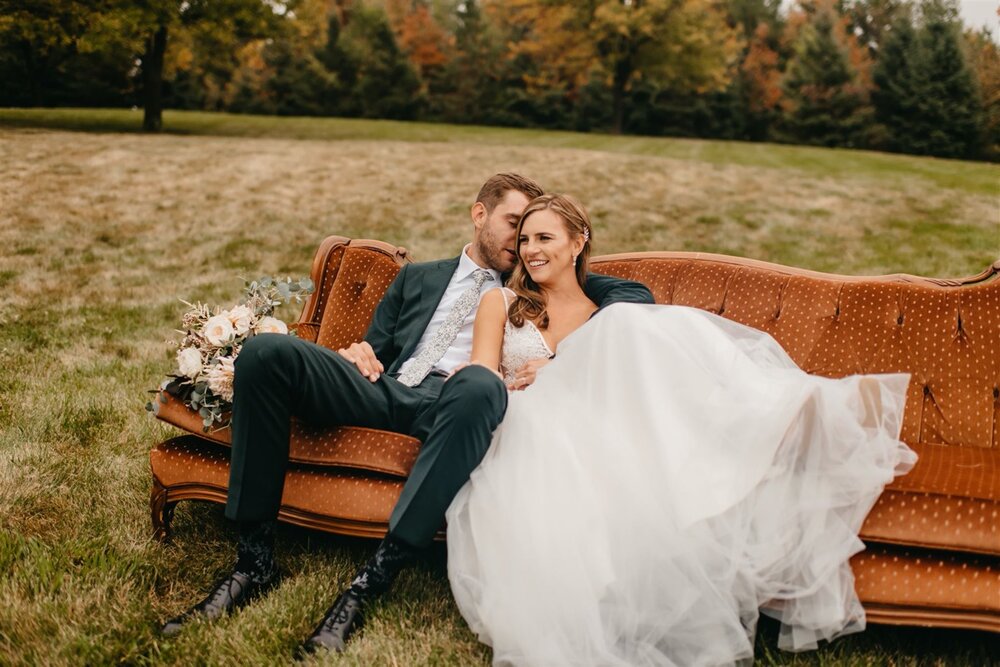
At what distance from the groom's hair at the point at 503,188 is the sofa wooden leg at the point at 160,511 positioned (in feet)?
6.56

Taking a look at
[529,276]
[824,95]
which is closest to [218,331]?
[529,276]

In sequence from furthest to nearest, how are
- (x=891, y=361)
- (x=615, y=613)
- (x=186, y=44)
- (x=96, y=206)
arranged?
(x=186, y=44) → (x=96, y=206) → (x=891, y=361) → (x=615, y=613)

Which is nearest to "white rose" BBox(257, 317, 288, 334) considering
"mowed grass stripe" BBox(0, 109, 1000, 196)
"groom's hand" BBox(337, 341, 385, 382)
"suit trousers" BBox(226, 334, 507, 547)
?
"groom's hand" BBox(337, 341, 385, 382)

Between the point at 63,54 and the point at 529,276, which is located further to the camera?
the point at 63,54

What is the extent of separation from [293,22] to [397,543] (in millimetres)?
18854

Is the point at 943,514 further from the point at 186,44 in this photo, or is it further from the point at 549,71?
the point at 549,71

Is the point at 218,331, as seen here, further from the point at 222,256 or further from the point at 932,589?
the point at 222,256

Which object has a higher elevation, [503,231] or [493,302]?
[503,231]

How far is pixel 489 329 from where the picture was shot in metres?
3.62

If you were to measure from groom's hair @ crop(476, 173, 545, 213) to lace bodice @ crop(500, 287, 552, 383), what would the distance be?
69 centimetres

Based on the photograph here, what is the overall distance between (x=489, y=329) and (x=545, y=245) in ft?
1.56

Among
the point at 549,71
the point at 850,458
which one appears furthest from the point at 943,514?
the point at 549,71

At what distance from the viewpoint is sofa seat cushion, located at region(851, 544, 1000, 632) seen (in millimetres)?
2672

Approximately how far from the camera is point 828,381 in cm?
288
